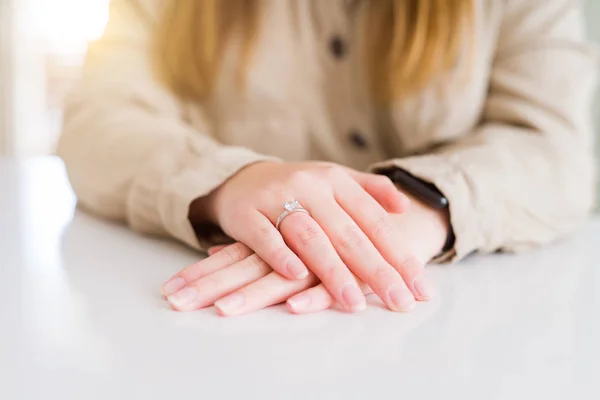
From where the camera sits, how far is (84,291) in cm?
47

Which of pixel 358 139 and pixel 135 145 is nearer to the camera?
pixel 135 145

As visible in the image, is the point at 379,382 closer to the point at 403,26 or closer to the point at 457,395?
the point at 457,395

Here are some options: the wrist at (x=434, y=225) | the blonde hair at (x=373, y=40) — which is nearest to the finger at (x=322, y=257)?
the wrist at (x=434, y=225)

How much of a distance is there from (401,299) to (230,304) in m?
0.12

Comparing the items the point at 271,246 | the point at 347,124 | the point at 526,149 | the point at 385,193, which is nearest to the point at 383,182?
the point at 385,193

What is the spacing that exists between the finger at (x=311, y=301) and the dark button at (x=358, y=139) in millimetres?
437

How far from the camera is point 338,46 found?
0.85m

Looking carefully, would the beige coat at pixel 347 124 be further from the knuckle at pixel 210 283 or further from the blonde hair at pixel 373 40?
the knuckle at pixel 210 283

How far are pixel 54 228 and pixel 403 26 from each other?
0.49 m

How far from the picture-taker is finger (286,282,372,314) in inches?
17.0

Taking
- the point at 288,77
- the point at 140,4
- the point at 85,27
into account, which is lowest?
the point at 85,27

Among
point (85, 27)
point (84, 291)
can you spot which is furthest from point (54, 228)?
point (85, 27)

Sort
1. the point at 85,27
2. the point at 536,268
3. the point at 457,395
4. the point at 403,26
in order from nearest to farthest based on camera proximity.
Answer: the point at 457,395, the point at 536,268, the point at 403,26, the point at 85,27

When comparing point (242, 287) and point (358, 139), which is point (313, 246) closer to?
point (242, 287)
